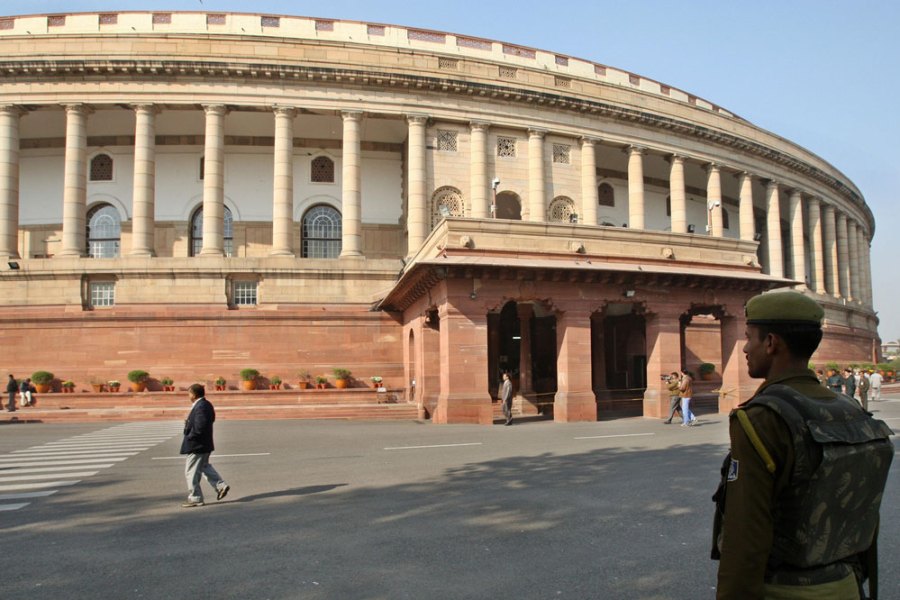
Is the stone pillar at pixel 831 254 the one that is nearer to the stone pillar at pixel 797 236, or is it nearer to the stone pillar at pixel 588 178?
the stone pillar at pixel 797 236

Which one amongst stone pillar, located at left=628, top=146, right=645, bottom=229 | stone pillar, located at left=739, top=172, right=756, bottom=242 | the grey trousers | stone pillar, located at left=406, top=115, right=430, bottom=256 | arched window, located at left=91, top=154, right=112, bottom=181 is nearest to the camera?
the grey trousers

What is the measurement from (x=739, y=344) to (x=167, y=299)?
25.2 meters

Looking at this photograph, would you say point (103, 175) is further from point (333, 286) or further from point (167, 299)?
point (333, 286)

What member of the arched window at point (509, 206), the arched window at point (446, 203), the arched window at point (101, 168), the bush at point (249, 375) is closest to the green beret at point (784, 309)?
the bush at point (249, 375)

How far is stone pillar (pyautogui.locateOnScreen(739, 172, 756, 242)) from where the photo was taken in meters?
47.7

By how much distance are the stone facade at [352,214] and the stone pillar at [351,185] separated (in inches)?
4.5

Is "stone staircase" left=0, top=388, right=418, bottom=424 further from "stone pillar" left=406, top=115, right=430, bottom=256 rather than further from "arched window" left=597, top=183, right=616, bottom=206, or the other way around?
"arched window" left=597, top=183, right=616, bottom=206

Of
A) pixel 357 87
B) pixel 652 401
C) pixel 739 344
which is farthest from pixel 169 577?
pixel 357 87

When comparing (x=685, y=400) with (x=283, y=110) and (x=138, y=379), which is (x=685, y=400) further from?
(x=283, y=110)

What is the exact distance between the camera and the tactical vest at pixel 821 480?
2828 mm

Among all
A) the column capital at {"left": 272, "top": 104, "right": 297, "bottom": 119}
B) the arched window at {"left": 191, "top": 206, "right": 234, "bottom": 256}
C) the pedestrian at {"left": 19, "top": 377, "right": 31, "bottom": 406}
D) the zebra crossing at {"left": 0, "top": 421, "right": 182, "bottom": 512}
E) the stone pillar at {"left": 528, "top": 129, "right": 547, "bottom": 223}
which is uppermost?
the column capital at {"left": 272, "top": 104, "right": 297, "bottom": 119}

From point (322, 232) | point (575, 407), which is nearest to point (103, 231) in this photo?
point (322, 232)

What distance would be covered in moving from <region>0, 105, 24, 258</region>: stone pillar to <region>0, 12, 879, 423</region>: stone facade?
0.41ft

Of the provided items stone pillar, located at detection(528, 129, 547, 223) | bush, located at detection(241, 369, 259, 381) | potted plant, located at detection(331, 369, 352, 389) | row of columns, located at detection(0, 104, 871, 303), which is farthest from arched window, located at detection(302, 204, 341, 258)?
stone pillar, located at detection(528, 129, 547, 223)
